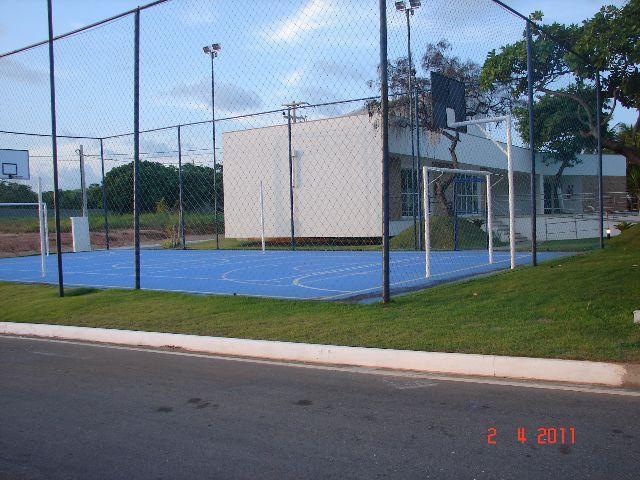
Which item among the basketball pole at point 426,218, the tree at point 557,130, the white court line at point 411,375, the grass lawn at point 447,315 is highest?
the tree at point 557,130

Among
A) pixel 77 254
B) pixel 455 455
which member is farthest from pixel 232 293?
pixel 77 254

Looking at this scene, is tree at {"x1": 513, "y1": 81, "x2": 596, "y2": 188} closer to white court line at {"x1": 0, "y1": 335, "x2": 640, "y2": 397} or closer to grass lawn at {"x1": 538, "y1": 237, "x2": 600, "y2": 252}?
grass lawn at {"x1": 538, "y1": 237, "x2": 600, "y2": 252}

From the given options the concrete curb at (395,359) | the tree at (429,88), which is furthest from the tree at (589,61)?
the concrete curb at (395,359)

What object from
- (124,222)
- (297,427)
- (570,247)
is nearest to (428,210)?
(297,427)

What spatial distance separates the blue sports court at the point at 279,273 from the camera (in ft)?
44.5

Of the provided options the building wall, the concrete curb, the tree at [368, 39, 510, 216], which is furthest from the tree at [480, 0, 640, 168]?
the concrete curb

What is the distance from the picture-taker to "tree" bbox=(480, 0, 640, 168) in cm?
2014

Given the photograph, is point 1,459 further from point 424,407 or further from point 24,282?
point 24,282

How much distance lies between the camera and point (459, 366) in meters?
7.29

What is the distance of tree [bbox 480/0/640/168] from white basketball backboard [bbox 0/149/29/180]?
17.2 metres

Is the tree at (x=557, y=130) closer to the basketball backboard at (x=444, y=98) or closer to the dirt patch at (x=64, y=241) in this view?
the basketball backboard at (x=444, y=98)

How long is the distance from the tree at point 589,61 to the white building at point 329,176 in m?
6.03

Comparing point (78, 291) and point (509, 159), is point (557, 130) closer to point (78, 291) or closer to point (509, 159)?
point (509, 159)
